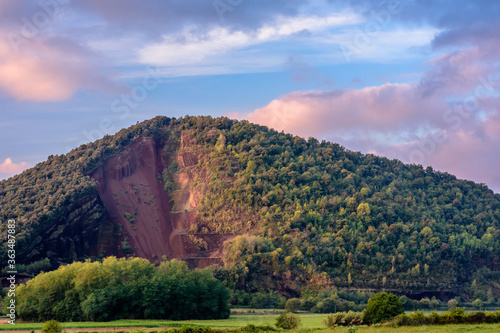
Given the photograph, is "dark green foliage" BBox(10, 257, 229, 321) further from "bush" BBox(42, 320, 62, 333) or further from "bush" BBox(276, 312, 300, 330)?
"bush" BBox(276, 312, 300, 330)

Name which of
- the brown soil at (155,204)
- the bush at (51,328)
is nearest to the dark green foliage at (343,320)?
the bush at (51,328)

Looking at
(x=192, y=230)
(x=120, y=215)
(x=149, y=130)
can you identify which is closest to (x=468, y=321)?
(x=192, y=230)

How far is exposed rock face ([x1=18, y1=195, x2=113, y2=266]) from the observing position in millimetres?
86125

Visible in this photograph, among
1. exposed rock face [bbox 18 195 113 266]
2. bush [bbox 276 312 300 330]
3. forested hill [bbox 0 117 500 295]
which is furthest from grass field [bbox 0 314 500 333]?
exposed rock face [bbox 18 195 113 266]

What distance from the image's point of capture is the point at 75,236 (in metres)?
92.6

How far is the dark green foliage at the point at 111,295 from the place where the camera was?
202 ft

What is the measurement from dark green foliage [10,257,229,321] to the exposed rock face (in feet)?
71.1

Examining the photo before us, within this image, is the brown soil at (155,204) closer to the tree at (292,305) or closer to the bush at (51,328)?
the tree at (292,305)

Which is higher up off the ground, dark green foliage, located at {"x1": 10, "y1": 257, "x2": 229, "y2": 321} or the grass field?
dark green foliage, located at {"x1": 10, "y1": 257, "x2": 229, "y2": 321}

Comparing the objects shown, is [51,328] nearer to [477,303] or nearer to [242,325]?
[242,325]

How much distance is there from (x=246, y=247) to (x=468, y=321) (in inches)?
1757

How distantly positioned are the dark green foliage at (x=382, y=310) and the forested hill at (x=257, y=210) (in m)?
30.3

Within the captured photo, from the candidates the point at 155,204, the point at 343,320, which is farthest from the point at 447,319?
the point at 155,204

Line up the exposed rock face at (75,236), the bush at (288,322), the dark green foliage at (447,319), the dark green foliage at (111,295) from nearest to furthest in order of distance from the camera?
1. the dark green foliage at (447,319)
2. the bush at (288,322)
3. the dark green foliage at (111,295)
4. the exposed rock face at (75,236)
